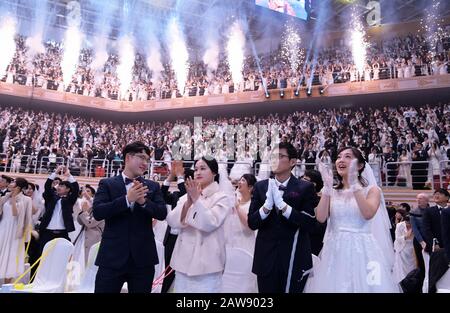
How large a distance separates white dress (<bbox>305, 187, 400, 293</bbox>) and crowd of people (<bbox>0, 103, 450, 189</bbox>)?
5.93 metres

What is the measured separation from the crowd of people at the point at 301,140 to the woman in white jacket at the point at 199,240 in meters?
5.83

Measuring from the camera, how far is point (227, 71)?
18.3 meters

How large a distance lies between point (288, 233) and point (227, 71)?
16.7 meters

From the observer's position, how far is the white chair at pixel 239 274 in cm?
271

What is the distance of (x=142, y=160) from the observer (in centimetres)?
229

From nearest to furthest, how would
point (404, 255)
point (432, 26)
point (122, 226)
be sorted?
point (122, 226), point (404, 255), point (432, 26)

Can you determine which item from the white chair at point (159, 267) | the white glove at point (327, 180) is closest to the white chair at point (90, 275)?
the white chair at point (159, 267)

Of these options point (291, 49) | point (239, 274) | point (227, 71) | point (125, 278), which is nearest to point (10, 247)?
point (125, 278)

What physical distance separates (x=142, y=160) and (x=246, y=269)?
1.16m

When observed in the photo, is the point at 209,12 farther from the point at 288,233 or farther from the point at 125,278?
the point at 125,278

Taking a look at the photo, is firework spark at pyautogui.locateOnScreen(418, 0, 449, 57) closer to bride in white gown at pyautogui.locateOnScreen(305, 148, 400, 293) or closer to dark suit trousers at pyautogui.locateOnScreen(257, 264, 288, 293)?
bride in white gown at pyautogui.locateOnScreen(305, 148, 400, 293)

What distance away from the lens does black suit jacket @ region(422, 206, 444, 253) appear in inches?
158

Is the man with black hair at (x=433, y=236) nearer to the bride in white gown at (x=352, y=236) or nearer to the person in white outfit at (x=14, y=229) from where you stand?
the bride in white gown at (x=352, y=236)
